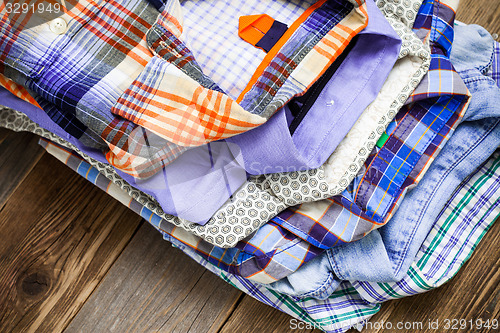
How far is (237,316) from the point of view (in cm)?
88

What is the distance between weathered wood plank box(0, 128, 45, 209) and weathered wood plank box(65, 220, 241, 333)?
12.0 inches

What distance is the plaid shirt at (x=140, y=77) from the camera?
630 mm

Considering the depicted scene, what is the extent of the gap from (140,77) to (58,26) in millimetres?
153

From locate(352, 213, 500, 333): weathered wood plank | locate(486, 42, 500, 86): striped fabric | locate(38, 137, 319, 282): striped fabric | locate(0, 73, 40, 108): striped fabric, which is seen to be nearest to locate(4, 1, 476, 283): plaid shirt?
locate(38, 137, 319, 282): striped fabric

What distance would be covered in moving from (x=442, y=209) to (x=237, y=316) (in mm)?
483

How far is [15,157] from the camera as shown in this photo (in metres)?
0.95

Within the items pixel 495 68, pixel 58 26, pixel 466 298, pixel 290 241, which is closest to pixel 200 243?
pixel 290 241

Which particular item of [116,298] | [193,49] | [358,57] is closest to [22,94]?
[193,49]

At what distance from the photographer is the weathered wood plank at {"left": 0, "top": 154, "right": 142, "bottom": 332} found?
890mm

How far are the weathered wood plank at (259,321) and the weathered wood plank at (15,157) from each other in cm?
58

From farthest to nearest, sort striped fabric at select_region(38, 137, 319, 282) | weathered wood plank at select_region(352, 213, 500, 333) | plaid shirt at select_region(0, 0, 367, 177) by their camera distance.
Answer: weathered wood plank at select_region(352, 213, 500, 333) < striped fabric at select_region(38, 137, 319, 282) < plaid shirt at select_region(0, 0, 367, 177)

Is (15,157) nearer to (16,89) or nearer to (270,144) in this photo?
(16,89)

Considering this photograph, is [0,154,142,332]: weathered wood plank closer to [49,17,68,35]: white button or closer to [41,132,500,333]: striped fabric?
[41,132,500,333]: striped fabric

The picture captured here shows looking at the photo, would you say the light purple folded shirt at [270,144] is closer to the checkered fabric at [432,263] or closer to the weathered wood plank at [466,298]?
the checkered fabric at [432,263]
